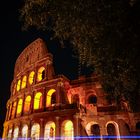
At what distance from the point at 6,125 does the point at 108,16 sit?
29608 mm

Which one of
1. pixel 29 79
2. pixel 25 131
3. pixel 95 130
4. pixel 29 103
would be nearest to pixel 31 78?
pixel 29 79

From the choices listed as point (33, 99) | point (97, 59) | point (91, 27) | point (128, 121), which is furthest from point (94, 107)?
point (91, 27)

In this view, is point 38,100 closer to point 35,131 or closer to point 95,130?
point 35,131

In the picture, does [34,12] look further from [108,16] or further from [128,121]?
[128,121]

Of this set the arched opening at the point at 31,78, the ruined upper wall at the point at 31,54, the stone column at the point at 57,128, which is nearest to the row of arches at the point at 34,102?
the arched opening at the point at 31,78

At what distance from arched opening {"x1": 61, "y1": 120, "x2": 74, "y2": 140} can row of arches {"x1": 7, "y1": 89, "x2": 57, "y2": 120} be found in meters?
4.06

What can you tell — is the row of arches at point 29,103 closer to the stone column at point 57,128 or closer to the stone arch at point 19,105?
the stone arch at point 19,105

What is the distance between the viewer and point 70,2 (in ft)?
35.1

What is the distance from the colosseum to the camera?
79.5ft

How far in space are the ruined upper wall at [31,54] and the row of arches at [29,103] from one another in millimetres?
6007

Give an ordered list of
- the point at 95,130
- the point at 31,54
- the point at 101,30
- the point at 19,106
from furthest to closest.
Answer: the point at 31,54
the point at 19,106
the point at 95,130
the point at 101,30

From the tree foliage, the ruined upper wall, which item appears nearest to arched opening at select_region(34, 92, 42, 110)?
the ruined upper wall

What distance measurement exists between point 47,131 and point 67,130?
8.65 feet

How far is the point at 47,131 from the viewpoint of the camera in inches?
1040
